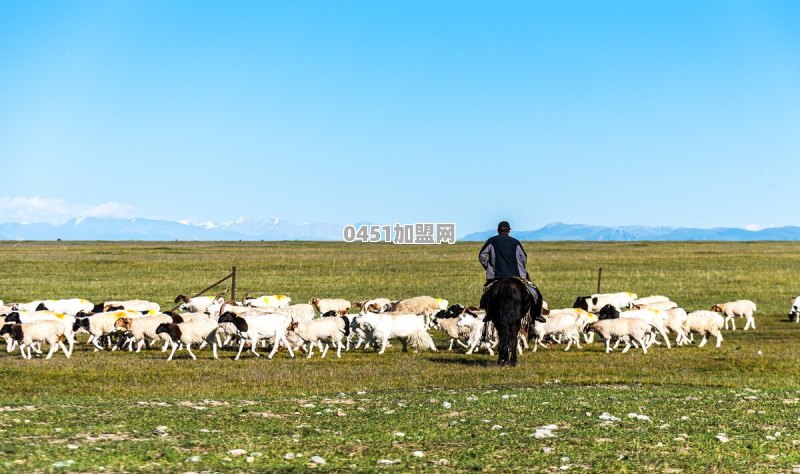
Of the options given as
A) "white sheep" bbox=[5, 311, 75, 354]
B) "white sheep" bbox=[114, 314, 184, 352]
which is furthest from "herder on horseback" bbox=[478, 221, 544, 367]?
"white sheep" bbox=[5, 311, 75, 354]

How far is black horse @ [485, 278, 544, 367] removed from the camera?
19.9 meters

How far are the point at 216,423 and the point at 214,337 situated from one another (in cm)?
1181

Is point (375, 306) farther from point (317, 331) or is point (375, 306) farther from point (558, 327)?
point (558, 327)

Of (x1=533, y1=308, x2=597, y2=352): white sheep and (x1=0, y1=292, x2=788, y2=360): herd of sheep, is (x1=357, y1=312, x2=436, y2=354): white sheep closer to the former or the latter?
(x1=0, y1=292, x2=788, y2=360): herd of sheep

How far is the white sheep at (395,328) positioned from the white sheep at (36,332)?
754 centimetres

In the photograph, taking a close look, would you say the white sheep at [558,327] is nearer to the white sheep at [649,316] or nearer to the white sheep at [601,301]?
the white sheep at [649,316]

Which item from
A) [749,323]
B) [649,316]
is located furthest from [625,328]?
[749,323]

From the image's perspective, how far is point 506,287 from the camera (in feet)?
65.5

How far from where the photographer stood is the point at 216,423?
36.9 ft

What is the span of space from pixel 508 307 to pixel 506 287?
438 mm

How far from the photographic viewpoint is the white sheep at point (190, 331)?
22.1 metres

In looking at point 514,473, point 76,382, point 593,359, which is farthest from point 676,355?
point 514,473

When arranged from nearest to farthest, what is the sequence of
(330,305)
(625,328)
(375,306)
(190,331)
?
Answer: (190,331) → (625,328) → (375,306) → (330,305)

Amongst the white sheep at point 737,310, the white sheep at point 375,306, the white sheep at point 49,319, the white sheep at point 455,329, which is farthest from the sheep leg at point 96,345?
the white sheep at point 737,310
